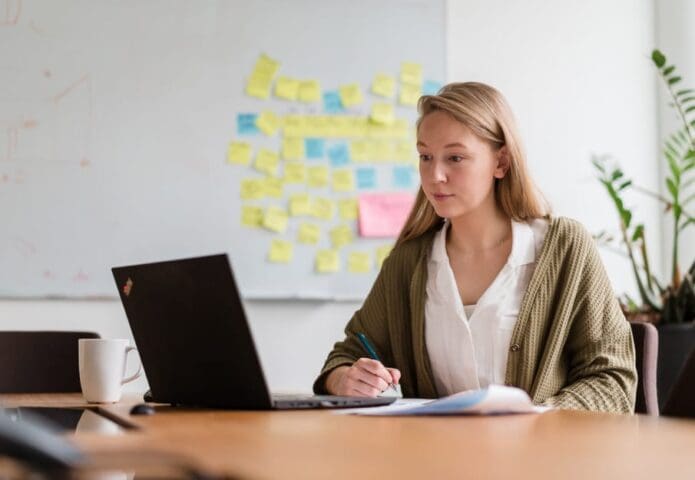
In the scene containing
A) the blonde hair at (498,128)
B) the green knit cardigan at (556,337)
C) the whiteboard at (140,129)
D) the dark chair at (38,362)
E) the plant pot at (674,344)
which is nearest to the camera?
the green knit cardigan at (556,337)

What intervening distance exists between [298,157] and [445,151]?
65.9 inches

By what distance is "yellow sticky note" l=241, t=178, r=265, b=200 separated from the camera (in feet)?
11.6

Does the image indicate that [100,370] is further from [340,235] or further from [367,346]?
[340,235]

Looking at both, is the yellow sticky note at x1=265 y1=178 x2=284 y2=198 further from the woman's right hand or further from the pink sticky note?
the woman's right hand

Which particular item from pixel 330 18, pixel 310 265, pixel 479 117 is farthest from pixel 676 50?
pixel 479 117

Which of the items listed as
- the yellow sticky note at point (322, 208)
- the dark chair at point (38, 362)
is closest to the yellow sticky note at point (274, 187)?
the yellow sticky note at point (322, 208)

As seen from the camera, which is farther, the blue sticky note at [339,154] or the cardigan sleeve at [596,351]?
the blue sticky note at [339,154]

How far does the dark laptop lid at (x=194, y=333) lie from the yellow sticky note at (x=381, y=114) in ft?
7.18

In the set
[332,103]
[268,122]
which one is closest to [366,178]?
[332,103]

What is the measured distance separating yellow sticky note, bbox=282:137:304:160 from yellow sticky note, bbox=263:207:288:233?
0.19 metres

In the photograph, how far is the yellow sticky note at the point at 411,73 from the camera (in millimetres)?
3688

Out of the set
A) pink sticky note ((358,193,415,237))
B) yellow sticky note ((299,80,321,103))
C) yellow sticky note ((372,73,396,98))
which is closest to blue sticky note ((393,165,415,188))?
Result: pink sticky note ((358,193,415,237))

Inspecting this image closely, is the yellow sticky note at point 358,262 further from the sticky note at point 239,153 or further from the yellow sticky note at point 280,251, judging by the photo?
the sticky note at point 239,153

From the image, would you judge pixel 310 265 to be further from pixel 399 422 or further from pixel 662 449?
pixel 662 449
